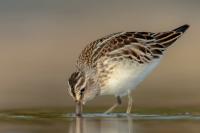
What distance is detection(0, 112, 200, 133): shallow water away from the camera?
14.5 metres

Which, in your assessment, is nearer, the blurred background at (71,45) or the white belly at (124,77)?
the white belly at (124,77)

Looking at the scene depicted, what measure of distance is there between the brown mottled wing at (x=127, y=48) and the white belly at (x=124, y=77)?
0.59 ft

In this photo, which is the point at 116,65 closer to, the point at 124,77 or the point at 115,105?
the point at 124,77

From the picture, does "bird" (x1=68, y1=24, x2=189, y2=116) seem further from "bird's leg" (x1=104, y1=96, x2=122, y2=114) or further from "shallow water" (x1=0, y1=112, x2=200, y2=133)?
"shallow water" (x1=0, y1=112, x2=200, y2=133)

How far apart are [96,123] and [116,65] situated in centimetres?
189

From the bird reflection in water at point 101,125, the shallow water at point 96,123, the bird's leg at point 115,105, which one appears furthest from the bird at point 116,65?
the bird reflection in water at point 101,125

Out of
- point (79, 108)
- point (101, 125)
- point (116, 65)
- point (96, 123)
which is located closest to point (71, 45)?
point (116, 65)

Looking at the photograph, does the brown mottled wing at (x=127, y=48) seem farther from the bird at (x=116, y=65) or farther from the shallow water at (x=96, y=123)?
the shallow water at (x=96, y=123)

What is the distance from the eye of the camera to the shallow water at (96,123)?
14.5 metres

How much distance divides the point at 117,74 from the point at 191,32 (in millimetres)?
8579

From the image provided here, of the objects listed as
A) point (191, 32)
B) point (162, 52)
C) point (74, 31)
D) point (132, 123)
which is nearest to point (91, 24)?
point (74, 31)

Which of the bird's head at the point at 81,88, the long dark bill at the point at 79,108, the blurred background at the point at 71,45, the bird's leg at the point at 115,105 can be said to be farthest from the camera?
the blurred background at the point at 71,45

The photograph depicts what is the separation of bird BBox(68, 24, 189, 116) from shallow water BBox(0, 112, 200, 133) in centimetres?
50

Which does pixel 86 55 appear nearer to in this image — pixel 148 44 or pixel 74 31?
pixel 148 44
